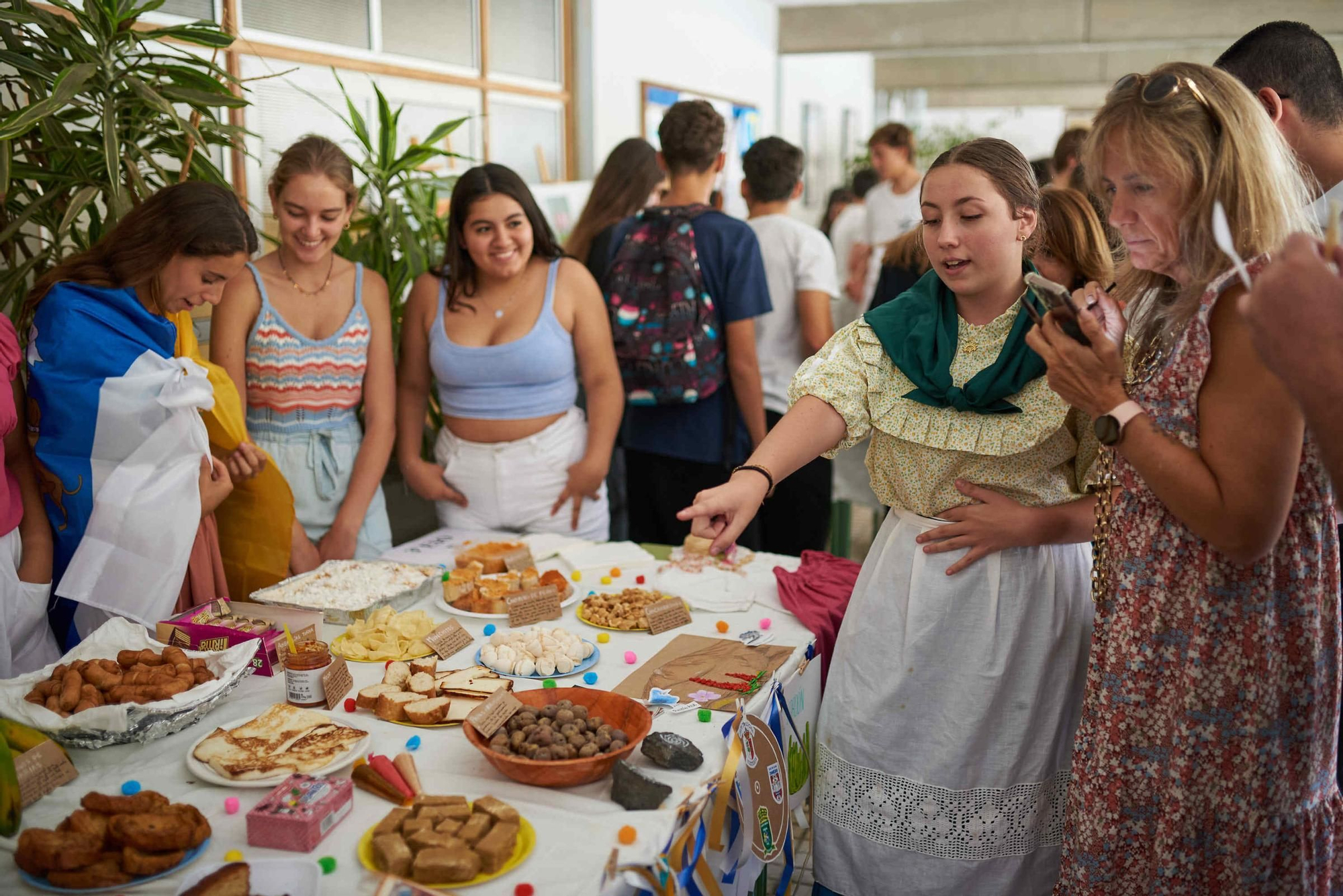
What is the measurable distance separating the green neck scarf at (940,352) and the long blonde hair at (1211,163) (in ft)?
0.77

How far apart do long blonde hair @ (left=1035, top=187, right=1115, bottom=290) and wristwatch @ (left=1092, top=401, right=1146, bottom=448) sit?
618 millimetres

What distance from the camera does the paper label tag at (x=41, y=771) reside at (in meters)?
1.31

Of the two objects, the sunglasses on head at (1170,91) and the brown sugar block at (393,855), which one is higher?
the sunglasses on head at (1170,91)

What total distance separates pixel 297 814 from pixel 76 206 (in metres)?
1.73

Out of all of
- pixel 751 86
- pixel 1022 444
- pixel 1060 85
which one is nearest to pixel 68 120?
pixel 1022 444

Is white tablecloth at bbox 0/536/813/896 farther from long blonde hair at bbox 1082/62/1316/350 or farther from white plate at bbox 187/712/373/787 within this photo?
long blonde hair at bbox 1082/62/1316/350

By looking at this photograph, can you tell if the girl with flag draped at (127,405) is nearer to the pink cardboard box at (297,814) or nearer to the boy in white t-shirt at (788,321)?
the pink cardboard box at (297,814)

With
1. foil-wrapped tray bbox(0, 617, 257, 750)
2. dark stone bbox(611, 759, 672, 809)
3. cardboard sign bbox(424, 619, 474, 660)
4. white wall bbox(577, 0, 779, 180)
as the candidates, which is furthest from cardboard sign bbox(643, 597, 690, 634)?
white wall bbox(577, 0, 779, 180)

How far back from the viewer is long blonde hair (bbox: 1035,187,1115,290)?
1.84m

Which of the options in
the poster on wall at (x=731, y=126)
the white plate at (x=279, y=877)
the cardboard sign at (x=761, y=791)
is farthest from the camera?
the poster on wall at (x=731, y=126)

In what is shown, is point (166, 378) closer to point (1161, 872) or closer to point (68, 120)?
point (68, 120)

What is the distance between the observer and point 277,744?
1452mm

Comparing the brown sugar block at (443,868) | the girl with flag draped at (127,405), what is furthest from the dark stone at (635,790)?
the girl with flag draped at (127,405)

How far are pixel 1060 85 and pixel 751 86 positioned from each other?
5986mm
